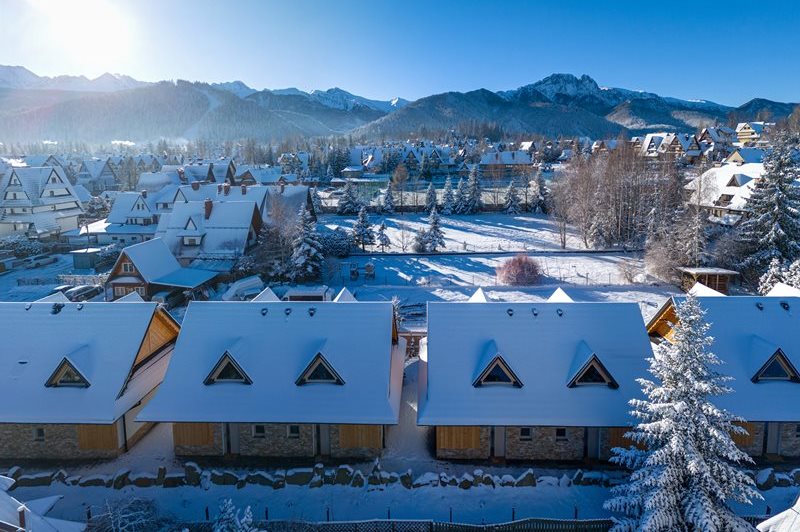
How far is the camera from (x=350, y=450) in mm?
18656

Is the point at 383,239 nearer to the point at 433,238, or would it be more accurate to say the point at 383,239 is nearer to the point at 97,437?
the point at 433,238

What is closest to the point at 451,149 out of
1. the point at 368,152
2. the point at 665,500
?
the point at 368,152

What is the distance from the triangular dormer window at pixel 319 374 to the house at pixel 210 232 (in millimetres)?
27881

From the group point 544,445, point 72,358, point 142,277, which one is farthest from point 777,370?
point 142,277

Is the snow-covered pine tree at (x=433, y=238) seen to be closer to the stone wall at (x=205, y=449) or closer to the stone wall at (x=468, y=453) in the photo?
the stone wall at (x=468, y=453)

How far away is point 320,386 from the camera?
747 inches

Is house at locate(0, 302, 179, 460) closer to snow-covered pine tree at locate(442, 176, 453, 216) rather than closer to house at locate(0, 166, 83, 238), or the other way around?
house at locate(0, 166, 83, 238)

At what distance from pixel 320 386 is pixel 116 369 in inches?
309

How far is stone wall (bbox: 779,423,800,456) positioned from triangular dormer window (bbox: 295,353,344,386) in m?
15.9

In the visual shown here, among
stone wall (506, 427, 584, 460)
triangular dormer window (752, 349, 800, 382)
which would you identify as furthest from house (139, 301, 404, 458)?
triangular dormer window (752, 349, 800, 382)

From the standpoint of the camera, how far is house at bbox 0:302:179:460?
18672 mm

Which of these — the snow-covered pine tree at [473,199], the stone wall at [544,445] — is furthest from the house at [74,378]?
the snow-covered pine tree at [473,199]

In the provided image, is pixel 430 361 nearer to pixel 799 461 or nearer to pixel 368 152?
pixel 799 461

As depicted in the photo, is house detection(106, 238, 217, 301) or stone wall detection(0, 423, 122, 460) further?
house detection(106, 238, 217, 301)
